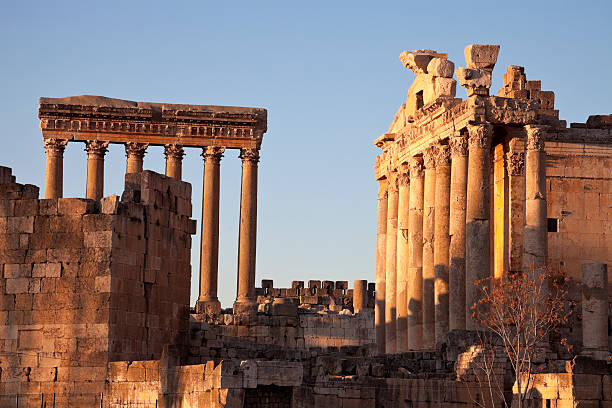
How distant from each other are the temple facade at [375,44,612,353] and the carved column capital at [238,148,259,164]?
12673mm

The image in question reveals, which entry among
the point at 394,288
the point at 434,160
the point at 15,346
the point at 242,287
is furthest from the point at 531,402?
the point at 242,287

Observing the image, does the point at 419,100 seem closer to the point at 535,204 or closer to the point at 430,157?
the point at 430,157

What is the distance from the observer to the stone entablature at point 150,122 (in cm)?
5862

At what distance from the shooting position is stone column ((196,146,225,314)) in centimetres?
5853

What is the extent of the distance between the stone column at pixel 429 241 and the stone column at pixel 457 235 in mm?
2251

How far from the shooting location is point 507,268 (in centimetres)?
4312

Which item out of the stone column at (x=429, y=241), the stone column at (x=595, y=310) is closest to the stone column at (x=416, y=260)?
the stone column at (x=429, y=241)

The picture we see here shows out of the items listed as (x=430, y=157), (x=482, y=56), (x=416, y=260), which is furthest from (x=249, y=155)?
(x=482, y=56)

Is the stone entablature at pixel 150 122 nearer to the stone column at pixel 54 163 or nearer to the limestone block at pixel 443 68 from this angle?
the stone column at pixel 54 163

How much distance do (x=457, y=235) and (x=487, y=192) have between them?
176 centimetres

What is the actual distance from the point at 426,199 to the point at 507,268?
14.9ft

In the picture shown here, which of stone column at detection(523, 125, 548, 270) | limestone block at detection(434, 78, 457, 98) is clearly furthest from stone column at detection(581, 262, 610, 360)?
limestone block at detection(434, 78, 457, 98)

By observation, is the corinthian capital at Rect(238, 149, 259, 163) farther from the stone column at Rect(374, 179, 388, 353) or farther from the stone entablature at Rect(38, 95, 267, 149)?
the stone column at Rect(374, 179, 388, 353)

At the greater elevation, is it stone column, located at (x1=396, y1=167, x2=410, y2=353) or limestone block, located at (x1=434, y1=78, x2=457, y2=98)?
limestone block, located at (x1=434, y1=78, x2=457, y2=98)
